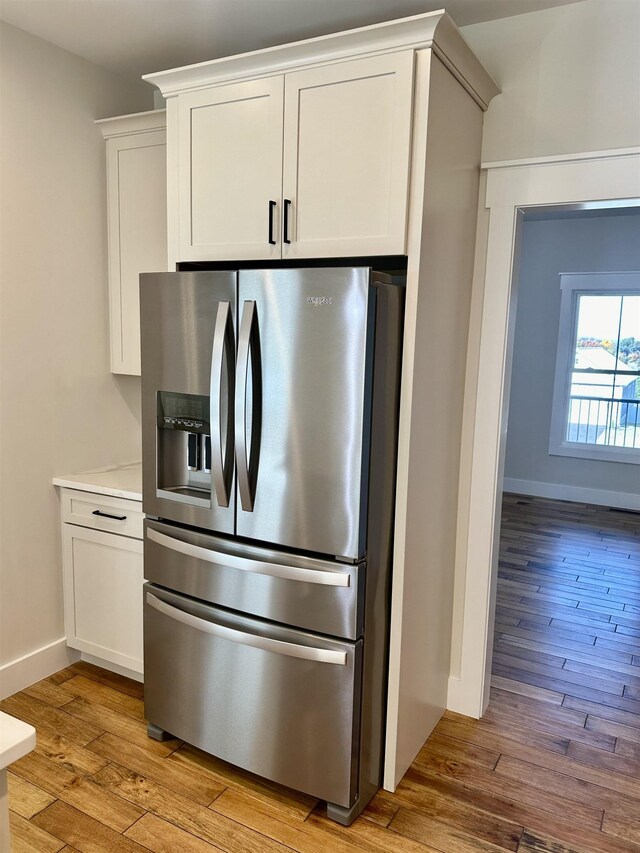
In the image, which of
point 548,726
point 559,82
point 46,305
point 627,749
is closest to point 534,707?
point 548,726

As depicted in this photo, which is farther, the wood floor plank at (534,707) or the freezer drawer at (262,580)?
the wood floor plank at (534,707)

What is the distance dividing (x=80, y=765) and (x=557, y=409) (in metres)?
5.35

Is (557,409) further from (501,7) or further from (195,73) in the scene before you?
(195,73)

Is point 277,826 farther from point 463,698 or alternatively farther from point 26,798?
point 463,698

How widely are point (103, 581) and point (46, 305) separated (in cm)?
121

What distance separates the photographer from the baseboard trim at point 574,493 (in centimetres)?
614

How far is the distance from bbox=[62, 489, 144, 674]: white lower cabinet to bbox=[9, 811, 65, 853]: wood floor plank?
763 millimetres

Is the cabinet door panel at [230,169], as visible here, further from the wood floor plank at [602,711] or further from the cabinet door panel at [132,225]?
the wood floor plank at [602,711]

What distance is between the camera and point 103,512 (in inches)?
111

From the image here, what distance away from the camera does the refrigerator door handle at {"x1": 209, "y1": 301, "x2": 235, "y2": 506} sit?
2086mm

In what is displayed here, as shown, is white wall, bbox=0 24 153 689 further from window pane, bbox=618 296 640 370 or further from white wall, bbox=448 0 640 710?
window pane, bbox=618 296 640 370

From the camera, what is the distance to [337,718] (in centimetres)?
204

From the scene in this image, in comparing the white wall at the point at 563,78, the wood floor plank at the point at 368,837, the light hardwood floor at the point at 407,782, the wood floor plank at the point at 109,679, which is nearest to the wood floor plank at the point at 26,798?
the light hardwood floor at the point at 407,782

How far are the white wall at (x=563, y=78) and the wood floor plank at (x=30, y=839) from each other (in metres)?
2.71
